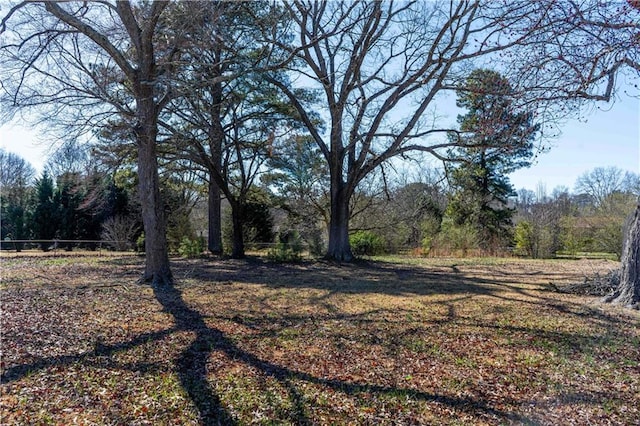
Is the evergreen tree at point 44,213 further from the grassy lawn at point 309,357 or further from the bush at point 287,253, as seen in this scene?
the grassy lawn at point 309,357

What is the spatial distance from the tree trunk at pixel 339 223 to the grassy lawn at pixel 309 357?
24.2 ft

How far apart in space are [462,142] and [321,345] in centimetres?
1064

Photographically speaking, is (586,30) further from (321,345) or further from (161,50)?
(161,50)

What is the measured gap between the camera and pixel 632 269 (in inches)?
276

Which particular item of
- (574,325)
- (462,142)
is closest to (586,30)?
(574,325)

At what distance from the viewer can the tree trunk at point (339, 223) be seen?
50.8ft

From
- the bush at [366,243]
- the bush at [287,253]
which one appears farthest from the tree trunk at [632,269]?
the bush at [366,243]

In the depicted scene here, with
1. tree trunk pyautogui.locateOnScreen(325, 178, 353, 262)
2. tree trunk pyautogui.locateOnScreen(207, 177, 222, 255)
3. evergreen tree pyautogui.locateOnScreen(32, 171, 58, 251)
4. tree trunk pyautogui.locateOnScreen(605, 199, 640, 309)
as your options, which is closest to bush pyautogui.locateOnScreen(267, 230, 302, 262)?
tree trunk pyautogui.locateOnScreen(325, 178, 353, 262)

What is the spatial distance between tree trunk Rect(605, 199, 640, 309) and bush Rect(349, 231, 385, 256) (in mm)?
13105

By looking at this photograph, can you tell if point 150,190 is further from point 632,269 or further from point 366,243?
point 366,243

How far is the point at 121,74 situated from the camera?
10445 millimetres

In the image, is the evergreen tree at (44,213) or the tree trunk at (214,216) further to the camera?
the evergreen tree at (44,213)

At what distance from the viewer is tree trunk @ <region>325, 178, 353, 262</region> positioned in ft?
50.8

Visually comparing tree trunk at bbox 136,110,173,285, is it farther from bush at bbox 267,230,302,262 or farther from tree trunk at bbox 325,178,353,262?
tree trunk at bbox 325,178,353,262
